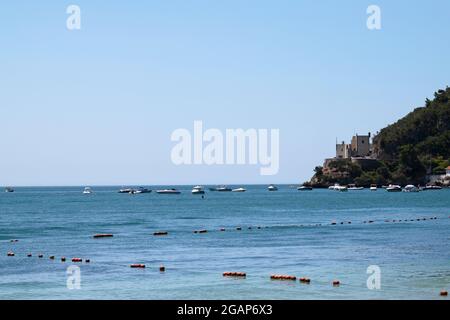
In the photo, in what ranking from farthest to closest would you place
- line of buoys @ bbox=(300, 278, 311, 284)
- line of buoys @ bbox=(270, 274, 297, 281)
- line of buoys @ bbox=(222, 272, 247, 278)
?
line of buoys @ bbox=(222, 272, 247, 278) → line of buoys @ bbox=(270, 274, 297, 281) → line of buoys @ bbox=(300, 278, 311, 284)

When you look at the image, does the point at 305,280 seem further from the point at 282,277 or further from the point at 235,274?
the point at 235,274

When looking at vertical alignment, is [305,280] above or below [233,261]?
above

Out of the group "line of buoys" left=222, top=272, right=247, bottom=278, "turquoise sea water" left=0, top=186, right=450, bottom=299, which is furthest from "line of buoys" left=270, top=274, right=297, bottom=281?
"line of buoys" left=222, top=272, right=247, bottom=278

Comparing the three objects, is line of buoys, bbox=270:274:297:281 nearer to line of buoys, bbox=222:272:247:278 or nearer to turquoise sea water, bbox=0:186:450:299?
turquoise sea water, bbox=0:186:450:299

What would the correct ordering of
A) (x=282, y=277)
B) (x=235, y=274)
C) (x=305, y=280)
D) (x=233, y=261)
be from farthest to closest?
(x=233, y=261) → (x=235, y=274) → (x=282, y=277) → (x=305, y=280)

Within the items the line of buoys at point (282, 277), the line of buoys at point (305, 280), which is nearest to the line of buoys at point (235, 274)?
the line of buoys at point (282, 277)

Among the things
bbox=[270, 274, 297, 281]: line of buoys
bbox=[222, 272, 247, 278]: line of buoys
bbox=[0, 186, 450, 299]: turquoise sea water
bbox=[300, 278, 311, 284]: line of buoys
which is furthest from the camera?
bbox=[222, 272, 247, 278]: line of buoys

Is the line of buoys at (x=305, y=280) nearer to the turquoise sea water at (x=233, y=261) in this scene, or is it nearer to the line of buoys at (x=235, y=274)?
the turquoise sea water at (x=233, y=261)

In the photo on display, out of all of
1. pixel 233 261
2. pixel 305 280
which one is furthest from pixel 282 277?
pixel 233 261

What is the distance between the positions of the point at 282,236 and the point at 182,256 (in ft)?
75.8

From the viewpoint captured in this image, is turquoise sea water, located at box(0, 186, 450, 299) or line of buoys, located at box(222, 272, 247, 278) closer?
turquoise sea water, located at box(0, 186, 450, 299)

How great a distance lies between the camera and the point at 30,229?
340 ft

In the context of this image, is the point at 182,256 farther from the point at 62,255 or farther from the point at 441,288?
the point at 441,288
